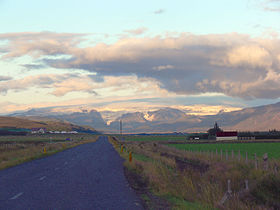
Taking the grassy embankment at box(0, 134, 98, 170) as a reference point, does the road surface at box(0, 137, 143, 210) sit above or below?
above

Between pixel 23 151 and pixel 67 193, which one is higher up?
pixel 67 193

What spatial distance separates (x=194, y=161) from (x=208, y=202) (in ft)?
80.1

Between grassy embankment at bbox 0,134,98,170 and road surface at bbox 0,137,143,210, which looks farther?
grassy embankment at bbox 0,134,98,170

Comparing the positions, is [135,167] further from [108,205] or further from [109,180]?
[108,205]

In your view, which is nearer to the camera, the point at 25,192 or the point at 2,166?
the point at 25,192

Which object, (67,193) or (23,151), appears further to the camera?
(23,151)

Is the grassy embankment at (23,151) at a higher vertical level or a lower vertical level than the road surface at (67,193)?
lower

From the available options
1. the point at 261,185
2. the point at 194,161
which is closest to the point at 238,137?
the point at 194,161

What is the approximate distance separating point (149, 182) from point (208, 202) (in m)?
5.96

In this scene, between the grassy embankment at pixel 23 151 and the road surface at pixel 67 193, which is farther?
the grassy embankment at pixel 23 151

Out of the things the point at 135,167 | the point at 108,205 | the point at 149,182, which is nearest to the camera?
the point at 108,205

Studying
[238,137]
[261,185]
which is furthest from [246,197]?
[238,137]

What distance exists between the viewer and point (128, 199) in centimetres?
1431

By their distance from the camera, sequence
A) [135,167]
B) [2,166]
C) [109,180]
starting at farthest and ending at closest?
[2,166] → [135,167] → [109,180]
